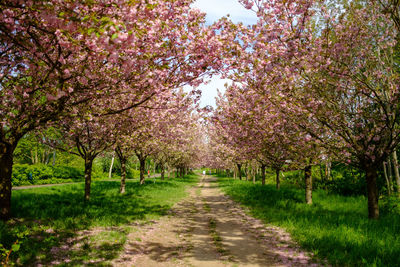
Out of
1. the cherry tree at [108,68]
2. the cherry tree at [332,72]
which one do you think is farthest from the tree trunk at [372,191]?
the cherry tree at [108,68]

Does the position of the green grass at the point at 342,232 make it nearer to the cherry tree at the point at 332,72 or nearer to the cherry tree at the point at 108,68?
the cherry tree at the point at 332,72

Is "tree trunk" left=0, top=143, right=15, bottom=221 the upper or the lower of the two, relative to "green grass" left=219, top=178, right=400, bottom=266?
upper

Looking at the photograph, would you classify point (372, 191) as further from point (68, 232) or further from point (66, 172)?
point (66, 172)

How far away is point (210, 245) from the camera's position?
7508 mm

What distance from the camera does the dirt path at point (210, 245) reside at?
6211mm

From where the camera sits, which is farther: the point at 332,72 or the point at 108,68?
the point at 332,72

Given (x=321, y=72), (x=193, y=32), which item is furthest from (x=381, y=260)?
(x=193, y=32)

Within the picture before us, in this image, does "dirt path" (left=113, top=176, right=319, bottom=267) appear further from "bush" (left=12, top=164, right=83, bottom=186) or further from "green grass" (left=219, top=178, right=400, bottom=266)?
"bush" (left=12, top=164, right=83, bottom=186)

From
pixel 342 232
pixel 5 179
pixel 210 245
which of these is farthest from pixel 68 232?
pixel 342 232

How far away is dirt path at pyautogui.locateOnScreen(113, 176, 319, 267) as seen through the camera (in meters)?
6.21

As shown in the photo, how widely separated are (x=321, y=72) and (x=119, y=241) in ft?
28.6

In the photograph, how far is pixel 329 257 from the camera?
243 inches

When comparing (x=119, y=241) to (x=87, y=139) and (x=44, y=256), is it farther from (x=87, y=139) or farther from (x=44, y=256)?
(x=87, y=139)

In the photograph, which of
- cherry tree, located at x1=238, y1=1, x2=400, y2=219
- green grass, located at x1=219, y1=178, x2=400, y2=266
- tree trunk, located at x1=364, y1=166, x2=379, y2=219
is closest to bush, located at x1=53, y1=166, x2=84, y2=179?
green grass, located at x1=219, y1=178, x2=400, y2=266
